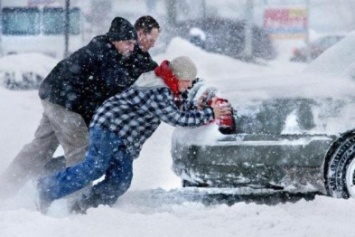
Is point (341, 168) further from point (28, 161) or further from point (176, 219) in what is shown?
Result: point (28, 161)

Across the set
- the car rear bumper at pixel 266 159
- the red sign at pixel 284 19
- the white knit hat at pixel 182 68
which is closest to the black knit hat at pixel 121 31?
the white knit hat at pixel 182 68

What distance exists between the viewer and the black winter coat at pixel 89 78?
5.92m

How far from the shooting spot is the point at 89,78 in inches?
234

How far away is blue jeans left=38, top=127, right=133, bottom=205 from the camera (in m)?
5.62

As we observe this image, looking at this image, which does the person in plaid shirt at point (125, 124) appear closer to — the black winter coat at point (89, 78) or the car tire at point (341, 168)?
the black winter coat at point (89, 78)

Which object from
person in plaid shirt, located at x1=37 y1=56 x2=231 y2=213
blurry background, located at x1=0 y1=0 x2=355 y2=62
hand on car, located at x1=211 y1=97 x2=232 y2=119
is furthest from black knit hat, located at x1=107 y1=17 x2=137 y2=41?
blurry background, located at x1=0 y1=0 x2=355 y2=62

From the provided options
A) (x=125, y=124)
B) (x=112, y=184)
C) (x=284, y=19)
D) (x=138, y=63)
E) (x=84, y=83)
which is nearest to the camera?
(x=125, y=124)

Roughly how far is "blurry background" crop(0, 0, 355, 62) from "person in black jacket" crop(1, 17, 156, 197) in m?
19.9

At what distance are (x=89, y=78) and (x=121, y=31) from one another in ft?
1.46

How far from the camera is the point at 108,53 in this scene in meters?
5.91

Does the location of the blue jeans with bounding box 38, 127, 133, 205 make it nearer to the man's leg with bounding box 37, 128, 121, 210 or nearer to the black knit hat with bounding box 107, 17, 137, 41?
the man's leg with bounding box 37, 128, 121, 210

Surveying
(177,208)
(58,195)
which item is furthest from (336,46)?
(58,195)

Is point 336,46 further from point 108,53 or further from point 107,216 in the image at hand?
point 107,216

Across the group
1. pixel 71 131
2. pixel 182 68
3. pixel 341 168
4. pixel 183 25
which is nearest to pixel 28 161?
pixel 71 131
